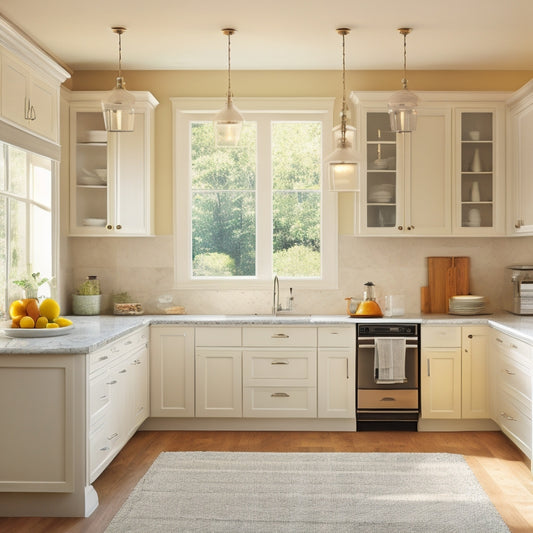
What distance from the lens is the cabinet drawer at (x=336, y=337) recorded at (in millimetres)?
5188

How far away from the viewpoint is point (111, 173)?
5.45 meters

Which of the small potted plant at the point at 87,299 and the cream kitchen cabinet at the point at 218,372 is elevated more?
the small potted plant at the point at 87,299

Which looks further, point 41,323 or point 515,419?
point 515,419

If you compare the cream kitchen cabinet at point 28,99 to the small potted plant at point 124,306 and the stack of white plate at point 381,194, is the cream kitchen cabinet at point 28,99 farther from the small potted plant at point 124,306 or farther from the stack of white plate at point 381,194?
the stack of white plate at point 381,194

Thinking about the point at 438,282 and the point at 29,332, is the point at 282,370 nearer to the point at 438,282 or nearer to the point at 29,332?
the point at 438,282

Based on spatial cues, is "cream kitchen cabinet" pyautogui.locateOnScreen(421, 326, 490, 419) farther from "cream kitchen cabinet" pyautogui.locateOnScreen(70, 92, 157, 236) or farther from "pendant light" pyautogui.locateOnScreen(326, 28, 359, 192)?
"cream kitchen cabinet" pyautogui.locateOnScreen(70, 92, 157, 236)

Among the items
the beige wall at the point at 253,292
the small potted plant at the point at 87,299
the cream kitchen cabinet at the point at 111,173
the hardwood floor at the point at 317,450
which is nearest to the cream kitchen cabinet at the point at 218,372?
the hardwood floor at the point at 317,450

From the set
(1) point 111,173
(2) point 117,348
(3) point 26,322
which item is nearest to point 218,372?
(2) point 117,348

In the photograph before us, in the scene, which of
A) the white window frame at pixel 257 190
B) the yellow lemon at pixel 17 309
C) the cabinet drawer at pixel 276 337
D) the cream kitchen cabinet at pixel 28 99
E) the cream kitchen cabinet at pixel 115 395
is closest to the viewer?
the cream kitchen cabinet at pixel 115 395

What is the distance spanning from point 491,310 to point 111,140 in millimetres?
3379

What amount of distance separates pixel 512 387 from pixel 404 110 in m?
1.97

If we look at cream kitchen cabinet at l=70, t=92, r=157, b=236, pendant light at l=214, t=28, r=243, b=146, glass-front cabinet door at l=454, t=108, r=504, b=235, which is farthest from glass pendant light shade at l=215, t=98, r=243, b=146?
glass-front cabinet door at l=454, t=108, r=504, b=235

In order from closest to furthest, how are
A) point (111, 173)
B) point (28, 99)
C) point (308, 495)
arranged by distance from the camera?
point (308, 495)
point (28, 99)
point (111, 173)

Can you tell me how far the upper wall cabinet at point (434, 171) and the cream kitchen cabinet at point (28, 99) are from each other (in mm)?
2339
